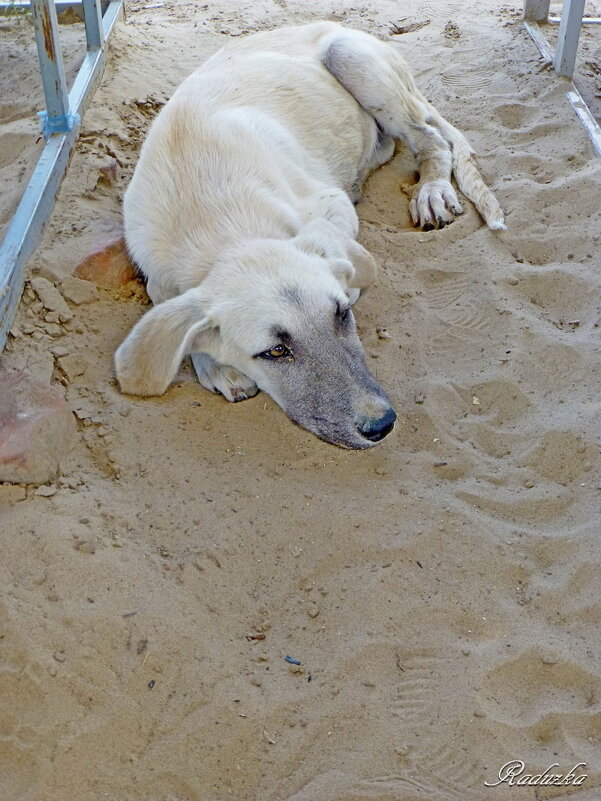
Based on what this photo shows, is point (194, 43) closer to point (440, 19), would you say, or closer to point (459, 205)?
point (440, 19)

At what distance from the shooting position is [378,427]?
135 inches

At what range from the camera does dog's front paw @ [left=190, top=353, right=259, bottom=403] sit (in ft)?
12.7

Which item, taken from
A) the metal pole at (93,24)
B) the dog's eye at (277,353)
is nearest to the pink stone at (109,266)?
the dog's eye at (277,353)

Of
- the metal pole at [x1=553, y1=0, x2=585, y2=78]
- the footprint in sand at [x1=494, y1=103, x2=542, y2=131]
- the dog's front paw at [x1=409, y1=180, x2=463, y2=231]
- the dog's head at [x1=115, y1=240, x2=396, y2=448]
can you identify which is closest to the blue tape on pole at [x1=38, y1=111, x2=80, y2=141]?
the dog's head at [x1=115, y1=240, x2=396, y2=448]

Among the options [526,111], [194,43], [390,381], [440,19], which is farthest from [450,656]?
[440,19]

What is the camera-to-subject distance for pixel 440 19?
7746 mm

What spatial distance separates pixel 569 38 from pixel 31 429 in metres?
4.93

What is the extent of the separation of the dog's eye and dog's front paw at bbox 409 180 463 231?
1821 millimetres

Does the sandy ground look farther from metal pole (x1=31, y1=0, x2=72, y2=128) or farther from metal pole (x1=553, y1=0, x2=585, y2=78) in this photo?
metal pole (x1=553, y1=0, x2=585, y2=78)

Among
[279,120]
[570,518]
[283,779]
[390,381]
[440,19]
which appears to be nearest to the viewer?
[283,779]

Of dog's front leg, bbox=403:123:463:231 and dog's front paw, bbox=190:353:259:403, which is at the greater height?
dog's front leg, bbox=403:123:463:231

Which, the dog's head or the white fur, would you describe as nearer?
the dog's head

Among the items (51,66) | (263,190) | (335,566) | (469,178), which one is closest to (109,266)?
(263,190)

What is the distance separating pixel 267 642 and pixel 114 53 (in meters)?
5.17
